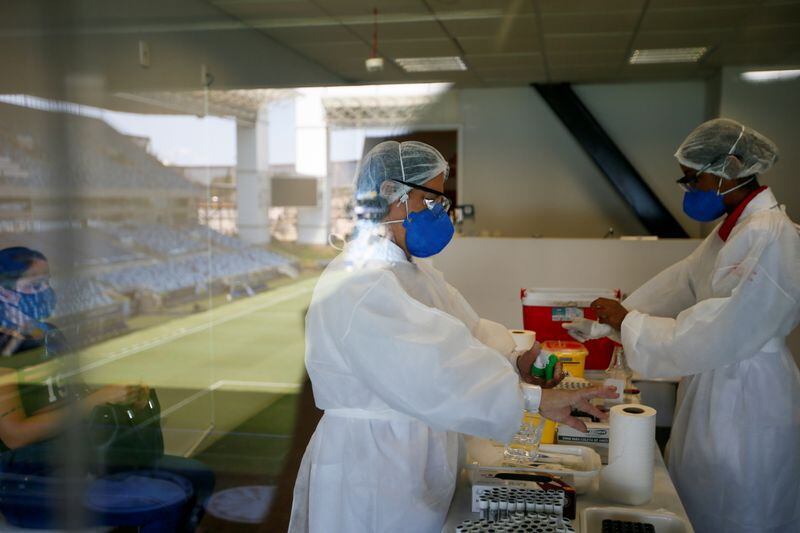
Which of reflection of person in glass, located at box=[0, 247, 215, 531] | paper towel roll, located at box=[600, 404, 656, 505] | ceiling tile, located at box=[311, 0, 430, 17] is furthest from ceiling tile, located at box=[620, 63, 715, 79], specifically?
reflection of person in glass, located at box=[0, 247, 215, 531]

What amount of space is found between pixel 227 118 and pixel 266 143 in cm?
34

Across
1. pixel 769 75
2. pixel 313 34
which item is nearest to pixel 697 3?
pixel 769 75

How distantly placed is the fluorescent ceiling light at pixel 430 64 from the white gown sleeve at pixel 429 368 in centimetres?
171

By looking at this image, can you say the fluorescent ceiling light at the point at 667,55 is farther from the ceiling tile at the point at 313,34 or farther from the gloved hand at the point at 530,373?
the gloved hand at the point at 530,373

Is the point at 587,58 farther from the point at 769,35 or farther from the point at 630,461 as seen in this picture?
the point at 630,461

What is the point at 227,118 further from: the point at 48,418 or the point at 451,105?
the point at 48,418

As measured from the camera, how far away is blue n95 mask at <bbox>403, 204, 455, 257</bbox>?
4.28 ft

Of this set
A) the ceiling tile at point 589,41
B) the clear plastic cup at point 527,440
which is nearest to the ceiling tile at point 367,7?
the ceiling tile at point 589,41

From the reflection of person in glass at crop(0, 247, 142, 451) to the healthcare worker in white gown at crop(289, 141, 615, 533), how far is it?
2.85 feet

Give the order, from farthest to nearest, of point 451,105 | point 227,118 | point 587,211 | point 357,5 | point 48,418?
1. point 587,211
2. point 227,118
3. point 357,5
4. point 451,105
5. point 48,418

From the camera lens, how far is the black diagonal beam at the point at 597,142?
3.20m

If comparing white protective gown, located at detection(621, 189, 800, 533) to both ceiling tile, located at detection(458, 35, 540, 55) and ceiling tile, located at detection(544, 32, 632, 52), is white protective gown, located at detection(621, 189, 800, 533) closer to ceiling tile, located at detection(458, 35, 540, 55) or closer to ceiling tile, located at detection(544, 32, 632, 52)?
ceiling tile, located at detection(458, 35, 540, 55)

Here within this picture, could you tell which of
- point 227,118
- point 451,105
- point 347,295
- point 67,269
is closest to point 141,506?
point 67,269

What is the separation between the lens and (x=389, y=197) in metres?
1.31
